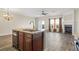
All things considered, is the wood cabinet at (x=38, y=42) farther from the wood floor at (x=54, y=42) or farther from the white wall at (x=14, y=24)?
the white wall at (x=14, y=24)

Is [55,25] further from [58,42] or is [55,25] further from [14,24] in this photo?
[14,24]

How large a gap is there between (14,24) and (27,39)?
14.2 inches

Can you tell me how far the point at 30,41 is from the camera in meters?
1.53

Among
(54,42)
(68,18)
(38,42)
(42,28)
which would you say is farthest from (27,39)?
(68,18)

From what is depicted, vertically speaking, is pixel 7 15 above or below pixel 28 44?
above

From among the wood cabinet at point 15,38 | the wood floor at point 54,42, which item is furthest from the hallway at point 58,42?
the wood cabinet at point 15,38

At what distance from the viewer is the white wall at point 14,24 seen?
4.79 feet

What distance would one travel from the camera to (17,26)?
154 cm

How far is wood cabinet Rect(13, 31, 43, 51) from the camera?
1511 millimetres

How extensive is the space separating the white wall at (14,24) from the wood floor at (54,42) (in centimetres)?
11

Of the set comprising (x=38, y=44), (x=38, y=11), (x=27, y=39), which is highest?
(x=38, y=11)

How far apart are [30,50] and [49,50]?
1.12 feet

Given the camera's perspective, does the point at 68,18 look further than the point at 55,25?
No
